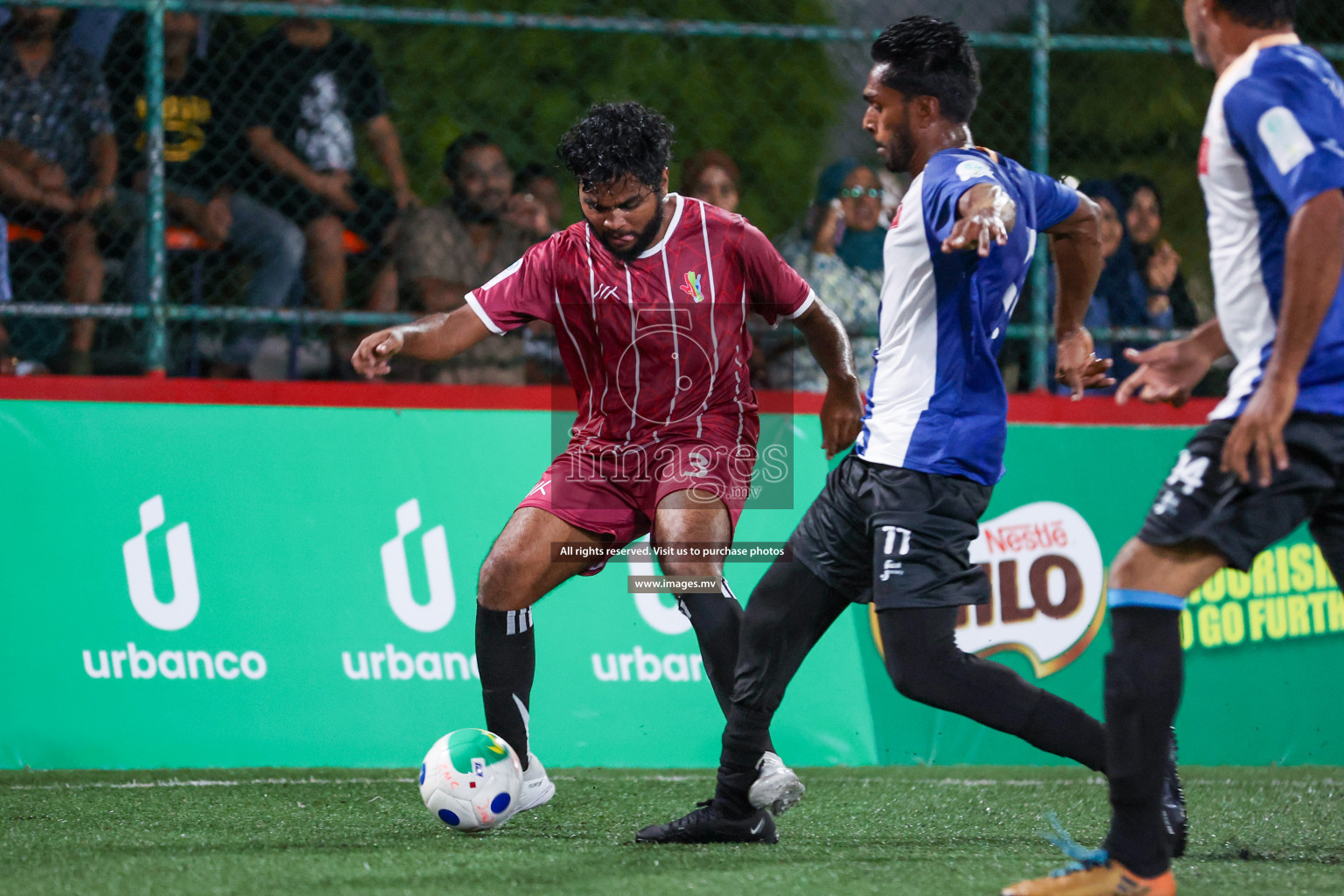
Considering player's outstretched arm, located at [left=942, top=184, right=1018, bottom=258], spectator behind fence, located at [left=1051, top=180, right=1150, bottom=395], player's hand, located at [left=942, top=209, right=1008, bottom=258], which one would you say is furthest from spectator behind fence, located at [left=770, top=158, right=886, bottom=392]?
player's hand, located at [left=942, top=209, right=1008, bottom=258]

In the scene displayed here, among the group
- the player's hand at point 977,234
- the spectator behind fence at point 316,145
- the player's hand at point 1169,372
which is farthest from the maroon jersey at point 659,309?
the spectator behind fence at point 316,145

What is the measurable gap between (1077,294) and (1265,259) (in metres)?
0.96

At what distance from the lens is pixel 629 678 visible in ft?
18.2

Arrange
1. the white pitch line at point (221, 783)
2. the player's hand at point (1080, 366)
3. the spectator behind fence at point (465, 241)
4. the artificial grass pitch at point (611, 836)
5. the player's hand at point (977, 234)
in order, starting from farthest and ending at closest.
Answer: the spectator behind fence at point (465, 241) < the white pitch line at point (221, 783) < the player's hand at point (1080, 366) < the artificial grass pitch at point (611, 836) < the player's hand at point (977, 234)

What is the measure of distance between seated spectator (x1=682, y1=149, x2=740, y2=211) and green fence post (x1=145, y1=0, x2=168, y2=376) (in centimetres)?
230

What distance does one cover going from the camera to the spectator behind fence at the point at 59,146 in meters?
5.92

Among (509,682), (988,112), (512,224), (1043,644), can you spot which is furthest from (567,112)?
(509,682)

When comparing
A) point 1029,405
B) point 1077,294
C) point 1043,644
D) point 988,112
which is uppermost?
point 988,112

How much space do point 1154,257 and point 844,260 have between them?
4.67 ft

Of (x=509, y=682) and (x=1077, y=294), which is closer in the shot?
(x=1077, y=294)

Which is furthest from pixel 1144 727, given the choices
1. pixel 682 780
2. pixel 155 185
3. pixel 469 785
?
pixel 155 185

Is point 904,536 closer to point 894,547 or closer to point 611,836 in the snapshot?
point 894,547

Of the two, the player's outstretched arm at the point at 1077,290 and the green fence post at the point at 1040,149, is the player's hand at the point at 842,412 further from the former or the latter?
the green fence post at the point at 1040,149

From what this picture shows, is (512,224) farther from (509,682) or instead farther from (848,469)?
(848,469)
